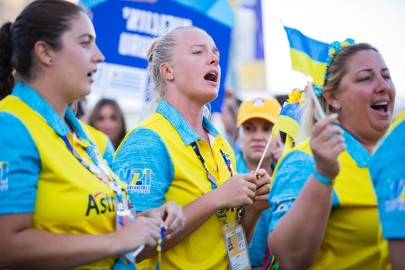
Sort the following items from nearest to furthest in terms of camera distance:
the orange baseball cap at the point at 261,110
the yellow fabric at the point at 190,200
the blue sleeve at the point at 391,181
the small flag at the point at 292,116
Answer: the blue sleeve at the point at 391,181
the yellow fabric at the point at 190,200
the small flag at the point at 292,116
the orange baseball cap at the point at 261,110

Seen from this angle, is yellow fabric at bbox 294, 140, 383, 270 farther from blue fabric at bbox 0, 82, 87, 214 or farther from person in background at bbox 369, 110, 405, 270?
blue fabric at bbox 0, 82, 87, 214

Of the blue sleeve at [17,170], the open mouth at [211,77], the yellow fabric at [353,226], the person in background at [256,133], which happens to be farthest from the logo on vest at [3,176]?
the person in background at [256,133]

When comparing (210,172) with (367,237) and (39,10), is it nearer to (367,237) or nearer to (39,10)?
(367,237)

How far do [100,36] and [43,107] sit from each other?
11.0ft

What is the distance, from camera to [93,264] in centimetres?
287

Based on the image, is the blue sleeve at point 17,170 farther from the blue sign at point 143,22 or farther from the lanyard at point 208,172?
the blue sign at point 143,22

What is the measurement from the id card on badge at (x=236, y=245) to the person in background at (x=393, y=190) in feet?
4.07

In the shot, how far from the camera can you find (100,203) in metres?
2.88

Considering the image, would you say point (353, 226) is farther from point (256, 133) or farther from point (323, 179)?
point (256, 133)

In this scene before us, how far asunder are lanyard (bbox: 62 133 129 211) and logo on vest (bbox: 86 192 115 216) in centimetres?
6

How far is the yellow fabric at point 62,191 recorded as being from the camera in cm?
273

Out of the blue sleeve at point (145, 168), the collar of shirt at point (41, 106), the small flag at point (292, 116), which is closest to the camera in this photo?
the collar of shirt at point (41, 106)

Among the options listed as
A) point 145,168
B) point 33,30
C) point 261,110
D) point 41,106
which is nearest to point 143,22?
point 261,110

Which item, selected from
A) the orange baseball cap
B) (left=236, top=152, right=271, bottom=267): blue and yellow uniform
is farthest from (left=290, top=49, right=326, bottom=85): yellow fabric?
the orange baseball cap
